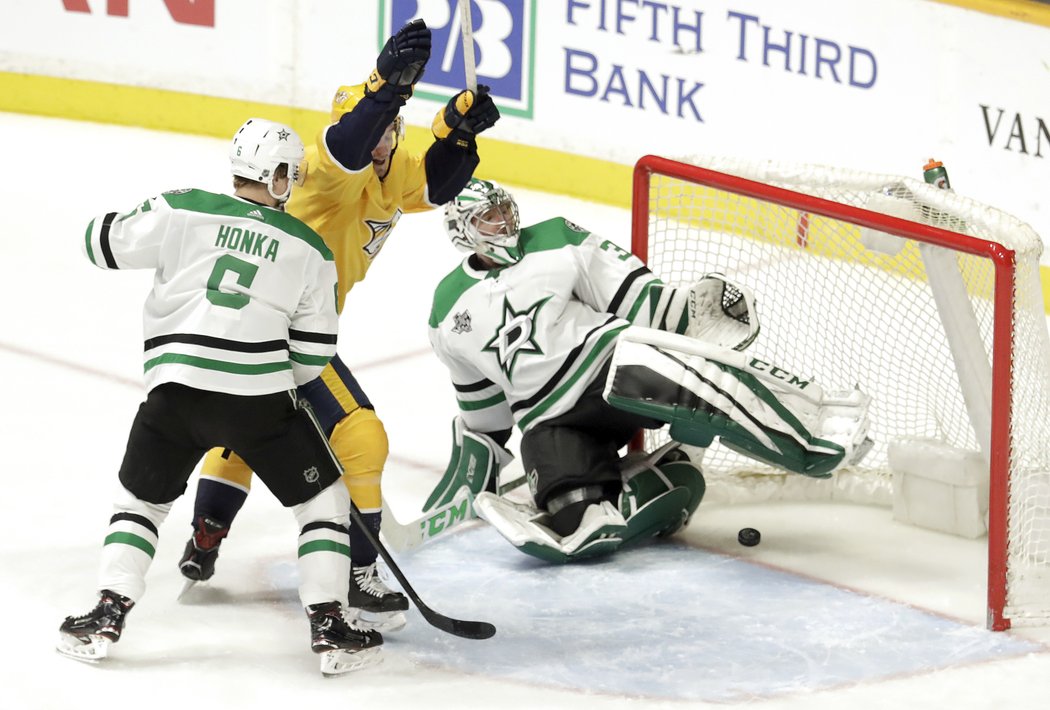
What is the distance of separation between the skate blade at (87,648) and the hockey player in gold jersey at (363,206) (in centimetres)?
37

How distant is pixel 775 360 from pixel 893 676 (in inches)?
50.9

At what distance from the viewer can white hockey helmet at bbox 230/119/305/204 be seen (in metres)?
2.85

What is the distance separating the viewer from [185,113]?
663 cm

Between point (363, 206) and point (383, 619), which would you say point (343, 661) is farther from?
point (363, 206)

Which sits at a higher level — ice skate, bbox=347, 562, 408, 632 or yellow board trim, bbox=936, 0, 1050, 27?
yellow board trim, bbox=936, 0, 1050, 27

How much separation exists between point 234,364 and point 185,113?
405 cm

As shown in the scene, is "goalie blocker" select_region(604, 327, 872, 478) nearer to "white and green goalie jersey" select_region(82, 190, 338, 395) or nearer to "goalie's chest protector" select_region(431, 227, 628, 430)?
"goalie's chest protector" select_region(431, 227, 628, 430)

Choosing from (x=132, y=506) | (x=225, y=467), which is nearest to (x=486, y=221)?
(x=225, y=467)

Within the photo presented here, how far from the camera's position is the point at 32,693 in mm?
2754

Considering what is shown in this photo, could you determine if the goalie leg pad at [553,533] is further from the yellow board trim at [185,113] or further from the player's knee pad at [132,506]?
the yellow board trim at [185,113]

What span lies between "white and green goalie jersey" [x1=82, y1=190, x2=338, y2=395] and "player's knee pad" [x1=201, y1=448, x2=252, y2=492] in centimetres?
40

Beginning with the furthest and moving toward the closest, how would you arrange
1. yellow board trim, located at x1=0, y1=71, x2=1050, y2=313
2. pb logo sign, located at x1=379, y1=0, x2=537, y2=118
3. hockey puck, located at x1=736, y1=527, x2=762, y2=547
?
yellow board trim, located at x1=0, y1=71, x2=1050, y2=313, pb logo sign, located at x1=379, y1=0, x2=537, y2=118, hockey puck, located at x1=736, y1=527, x2=762, y2=547

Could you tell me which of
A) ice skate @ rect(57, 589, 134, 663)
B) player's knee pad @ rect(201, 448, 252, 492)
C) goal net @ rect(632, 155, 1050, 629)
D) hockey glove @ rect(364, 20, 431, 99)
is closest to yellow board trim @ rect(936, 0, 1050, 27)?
goal net @ rect(632, 155, 1050, 629)

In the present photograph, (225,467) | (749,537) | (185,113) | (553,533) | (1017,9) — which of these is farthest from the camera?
(185,113)
